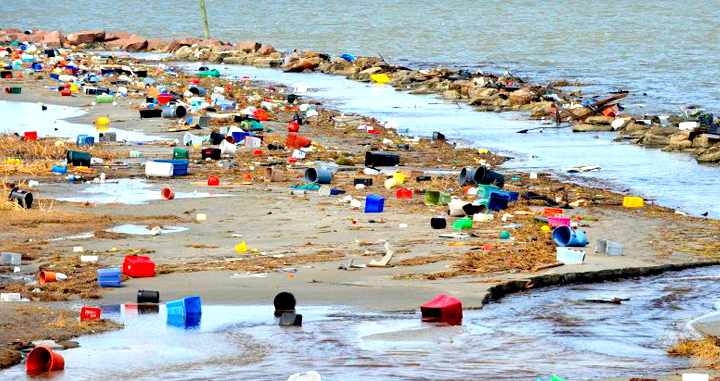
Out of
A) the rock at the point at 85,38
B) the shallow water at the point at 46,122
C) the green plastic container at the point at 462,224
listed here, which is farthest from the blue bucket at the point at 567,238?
the rock at the point at 85,38

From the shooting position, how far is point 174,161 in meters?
19.0

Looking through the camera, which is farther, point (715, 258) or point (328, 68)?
point (328, 68)

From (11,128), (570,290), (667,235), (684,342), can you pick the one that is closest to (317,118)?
(11,128)

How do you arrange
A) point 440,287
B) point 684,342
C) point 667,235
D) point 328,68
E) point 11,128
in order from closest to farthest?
point 684,342 < point 440,287 < point 667,235 < point 11,128 < point 328,68

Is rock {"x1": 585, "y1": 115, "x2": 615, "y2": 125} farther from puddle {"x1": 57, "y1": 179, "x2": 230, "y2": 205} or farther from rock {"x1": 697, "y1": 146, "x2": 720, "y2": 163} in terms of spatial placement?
puddle {"x1": 57, "y1": 179, "x2": 230, "y2": 205}

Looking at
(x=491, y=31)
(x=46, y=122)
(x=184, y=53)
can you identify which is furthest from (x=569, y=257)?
(x=491, y=31)

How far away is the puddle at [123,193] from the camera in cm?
1658

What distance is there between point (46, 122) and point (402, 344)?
59.2ft

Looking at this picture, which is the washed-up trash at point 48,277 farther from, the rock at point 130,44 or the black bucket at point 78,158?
the rock at point 130,44

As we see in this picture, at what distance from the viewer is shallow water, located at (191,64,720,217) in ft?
65.9

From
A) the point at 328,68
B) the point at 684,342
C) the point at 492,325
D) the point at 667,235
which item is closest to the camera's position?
the point at 684,342

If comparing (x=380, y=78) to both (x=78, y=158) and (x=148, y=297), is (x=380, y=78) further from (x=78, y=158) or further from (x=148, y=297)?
(x=148, y=297)

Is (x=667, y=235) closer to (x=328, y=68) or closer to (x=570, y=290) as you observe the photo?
(x=570, y=290)

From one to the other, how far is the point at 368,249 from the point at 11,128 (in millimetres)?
13689
